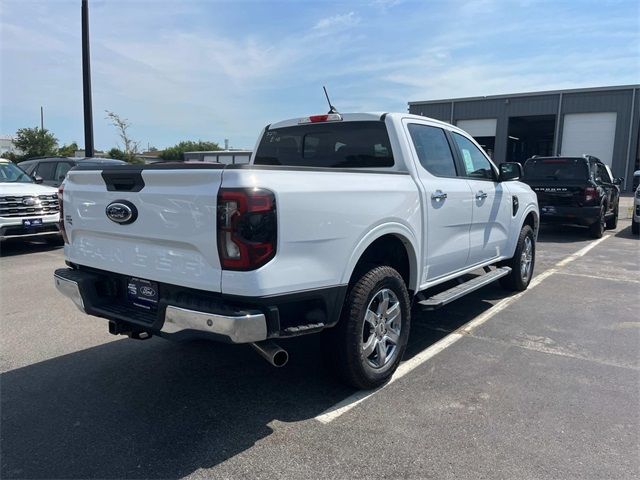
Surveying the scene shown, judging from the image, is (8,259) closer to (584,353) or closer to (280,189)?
(280,189)

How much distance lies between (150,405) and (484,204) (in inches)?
149

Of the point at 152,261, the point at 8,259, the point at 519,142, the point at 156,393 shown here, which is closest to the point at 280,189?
the point at 152,261

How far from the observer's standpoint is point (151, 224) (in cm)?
309

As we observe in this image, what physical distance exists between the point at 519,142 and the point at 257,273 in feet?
147

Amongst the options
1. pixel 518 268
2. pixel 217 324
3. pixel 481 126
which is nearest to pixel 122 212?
pixel 217 324

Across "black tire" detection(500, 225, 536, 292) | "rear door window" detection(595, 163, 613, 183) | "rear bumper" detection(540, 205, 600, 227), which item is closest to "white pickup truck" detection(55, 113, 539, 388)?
"black tire" detection(500, 225, 536, 292)

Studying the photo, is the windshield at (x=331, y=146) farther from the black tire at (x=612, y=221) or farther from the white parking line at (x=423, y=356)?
the black tire at (x=612, y=221)

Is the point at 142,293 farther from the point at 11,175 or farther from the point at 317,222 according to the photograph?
the point at 11,175

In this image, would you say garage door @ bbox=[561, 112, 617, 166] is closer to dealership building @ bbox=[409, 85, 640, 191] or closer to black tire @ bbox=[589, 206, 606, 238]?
dealership building @ bbox=[409, 85, 640, 191]

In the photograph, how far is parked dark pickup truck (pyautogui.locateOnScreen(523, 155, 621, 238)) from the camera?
11.6 m

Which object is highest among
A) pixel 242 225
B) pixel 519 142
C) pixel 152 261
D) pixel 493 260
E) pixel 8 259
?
pixel 519 142

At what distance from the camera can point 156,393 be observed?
3627mm

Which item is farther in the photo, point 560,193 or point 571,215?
point 560,193

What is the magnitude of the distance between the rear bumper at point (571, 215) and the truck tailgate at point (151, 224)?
35.9ft
